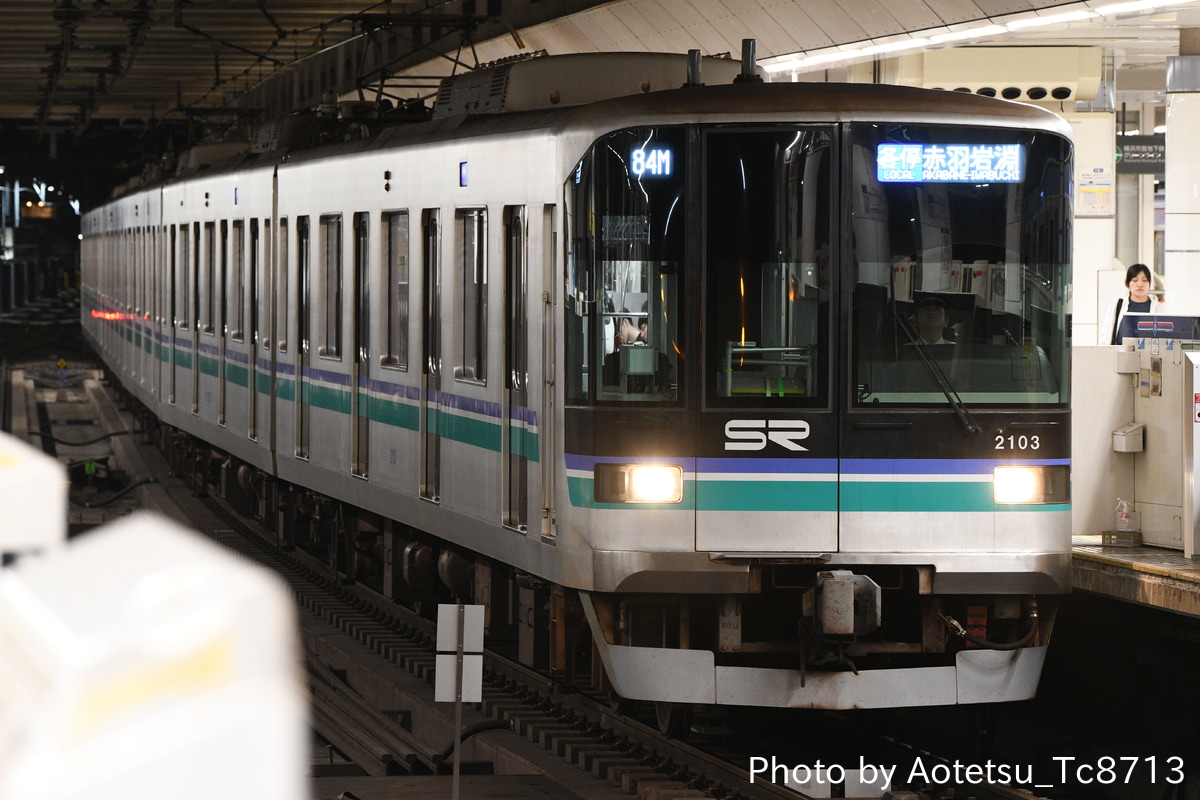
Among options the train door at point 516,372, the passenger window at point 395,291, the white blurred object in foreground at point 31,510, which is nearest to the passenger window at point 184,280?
the passenger window at point 395,291

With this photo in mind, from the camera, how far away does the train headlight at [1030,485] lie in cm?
725

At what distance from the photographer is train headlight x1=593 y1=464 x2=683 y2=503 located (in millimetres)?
7227

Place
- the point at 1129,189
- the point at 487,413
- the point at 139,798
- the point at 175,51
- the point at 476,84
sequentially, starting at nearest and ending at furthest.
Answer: the point at 139,798 < the point at 487,413 < the point at 476,84 < the point at 175,51 < the point at 1129,189

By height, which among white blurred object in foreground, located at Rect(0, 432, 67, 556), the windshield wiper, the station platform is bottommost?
the station platform

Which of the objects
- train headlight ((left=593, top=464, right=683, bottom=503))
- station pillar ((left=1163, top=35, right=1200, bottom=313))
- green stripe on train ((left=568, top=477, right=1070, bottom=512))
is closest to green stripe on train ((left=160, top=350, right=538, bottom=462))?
train headlight ((left=593, top=464, right=683, bottom=503))

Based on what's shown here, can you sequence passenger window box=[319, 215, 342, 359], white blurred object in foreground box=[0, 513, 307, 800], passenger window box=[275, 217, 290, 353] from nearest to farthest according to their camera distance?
1. white blurred object in foreground box=[0, 513, 307, 800]
2. passenger window box=[319, 215, 342, 359]
3. passenger window box=[275, 217, 290, 353]

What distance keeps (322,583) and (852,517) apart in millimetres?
7493

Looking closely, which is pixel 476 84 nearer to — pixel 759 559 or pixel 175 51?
pixel 759 559

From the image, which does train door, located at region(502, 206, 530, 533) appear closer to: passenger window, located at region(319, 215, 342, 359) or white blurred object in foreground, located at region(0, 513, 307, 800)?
passenger window, located at region(319, 215, 342, 359)

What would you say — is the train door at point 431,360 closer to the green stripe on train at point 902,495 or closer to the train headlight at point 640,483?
the train headlight at point 640,483

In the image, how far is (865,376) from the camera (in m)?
7.22

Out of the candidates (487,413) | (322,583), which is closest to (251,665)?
(487,413)

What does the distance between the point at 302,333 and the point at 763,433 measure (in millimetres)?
5628

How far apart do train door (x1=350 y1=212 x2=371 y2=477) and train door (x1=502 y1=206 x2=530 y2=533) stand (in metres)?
2.35
